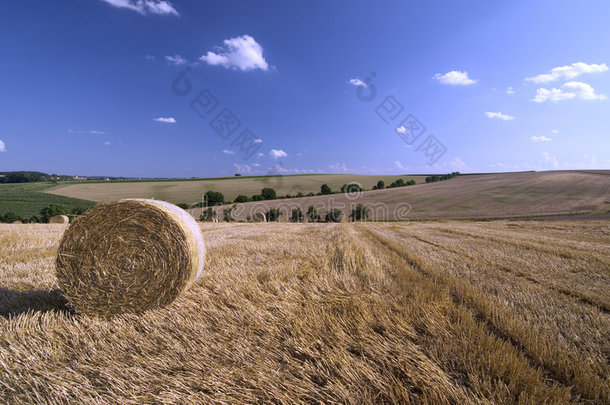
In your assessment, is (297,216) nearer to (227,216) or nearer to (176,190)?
(227,216)

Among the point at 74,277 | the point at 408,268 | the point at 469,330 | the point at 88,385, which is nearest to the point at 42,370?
the point at 88,385

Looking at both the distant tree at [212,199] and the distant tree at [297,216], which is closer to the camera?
the distant tree at [297,216]

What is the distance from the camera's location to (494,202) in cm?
3322

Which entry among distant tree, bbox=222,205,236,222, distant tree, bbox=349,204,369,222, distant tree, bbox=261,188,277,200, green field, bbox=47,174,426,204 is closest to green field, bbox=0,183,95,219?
green field, bbox=47,174,426,204

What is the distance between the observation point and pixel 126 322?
292cm

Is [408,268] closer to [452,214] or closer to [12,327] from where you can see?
[12,327]

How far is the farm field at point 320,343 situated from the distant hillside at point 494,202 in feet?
85.9

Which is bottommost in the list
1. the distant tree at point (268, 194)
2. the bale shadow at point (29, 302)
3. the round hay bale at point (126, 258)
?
the bale shadow at point (29, 302)

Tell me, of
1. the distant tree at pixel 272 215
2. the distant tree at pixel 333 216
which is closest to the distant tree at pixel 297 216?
the distant tree at pixel 272 215

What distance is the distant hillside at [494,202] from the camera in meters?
28.3

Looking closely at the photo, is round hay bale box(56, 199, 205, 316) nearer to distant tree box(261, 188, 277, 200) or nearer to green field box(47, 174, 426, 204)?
green field box(47, 174, 426, 204)

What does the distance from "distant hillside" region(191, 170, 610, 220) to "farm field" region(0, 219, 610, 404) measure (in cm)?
2619

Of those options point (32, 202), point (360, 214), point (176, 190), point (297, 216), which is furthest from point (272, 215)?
point (32, 202)

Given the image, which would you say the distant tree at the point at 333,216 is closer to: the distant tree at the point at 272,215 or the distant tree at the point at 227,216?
the distant tree at the point at 272,215
